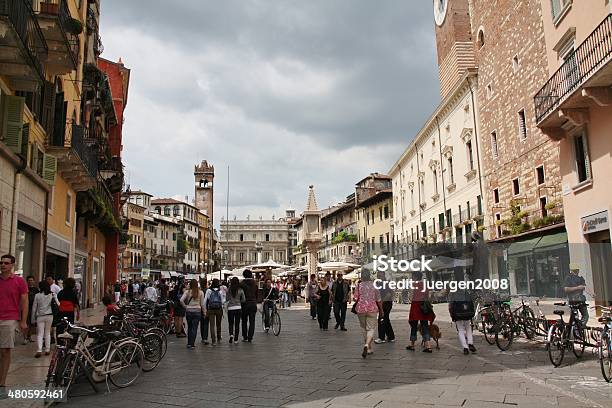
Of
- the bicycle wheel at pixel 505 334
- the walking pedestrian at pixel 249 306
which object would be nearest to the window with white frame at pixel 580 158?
the bicycle wheel at pixel 505 334

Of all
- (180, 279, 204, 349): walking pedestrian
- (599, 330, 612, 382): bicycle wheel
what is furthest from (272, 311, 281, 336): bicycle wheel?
(599, 330, 612, 382): bicycle wheel

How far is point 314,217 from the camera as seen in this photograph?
33.2 m

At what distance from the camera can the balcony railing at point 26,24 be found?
10.9 metres

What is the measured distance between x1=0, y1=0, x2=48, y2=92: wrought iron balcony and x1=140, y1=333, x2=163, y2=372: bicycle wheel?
7080 mm

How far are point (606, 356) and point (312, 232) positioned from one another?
25193 millimetres

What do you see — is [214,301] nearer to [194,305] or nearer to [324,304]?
[194,305]

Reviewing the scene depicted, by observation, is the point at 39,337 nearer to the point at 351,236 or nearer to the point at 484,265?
the point at 484,265

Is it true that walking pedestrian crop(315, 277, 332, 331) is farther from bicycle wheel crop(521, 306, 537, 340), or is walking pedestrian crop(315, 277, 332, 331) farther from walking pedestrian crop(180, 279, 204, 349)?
bicycle wheel crop(521, 306, 537, 340)

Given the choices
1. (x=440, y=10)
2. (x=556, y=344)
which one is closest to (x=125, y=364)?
(x=556, y=344)

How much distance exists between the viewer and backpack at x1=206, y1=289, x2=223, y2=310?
1327 cm

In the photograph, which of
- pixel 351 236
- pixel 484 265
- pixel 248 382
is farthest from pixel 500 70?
pixel 351 236

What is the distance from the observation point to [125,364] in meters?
7.78

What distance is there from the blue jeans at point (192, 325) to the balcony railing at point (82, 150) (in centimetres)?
836

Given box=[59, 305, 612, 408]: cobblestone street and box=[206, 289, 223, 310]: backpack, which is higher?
box=[206, 289, 223, 310]: backpack
